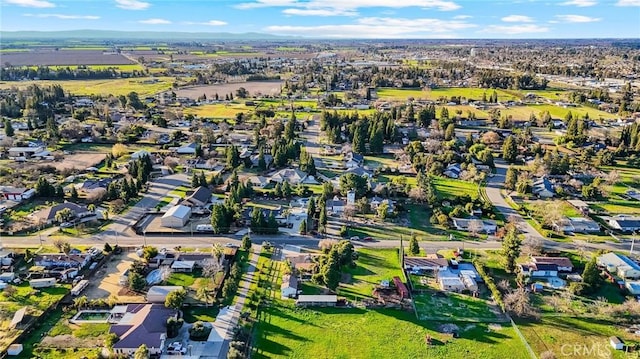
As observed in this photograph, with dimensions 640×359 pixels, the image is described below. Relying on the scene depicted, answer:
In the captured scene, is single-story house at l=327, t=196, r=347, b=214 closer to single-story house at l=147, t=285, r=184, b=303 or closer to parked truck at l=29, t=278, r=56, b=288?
single-story house at l=147, t=285, r=184, b=303

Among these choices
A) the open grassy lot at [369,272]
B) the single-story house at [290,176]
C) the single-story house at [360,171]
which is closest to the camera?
the open grassy lot at [369,272]

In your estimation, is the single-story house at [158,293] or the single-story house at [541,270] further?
the single-story house at [541,270]

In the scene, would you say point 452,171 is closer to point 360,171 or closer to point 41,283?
point 360,171

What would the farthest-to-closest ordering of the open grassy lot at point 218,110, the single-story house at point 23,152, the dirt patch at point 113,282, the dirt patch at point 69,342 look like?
the open grassy lot at point 218,110 < the single-story house at point 23,152 < the dirt patch at point 113,282 < the dirt patch at point 69,342

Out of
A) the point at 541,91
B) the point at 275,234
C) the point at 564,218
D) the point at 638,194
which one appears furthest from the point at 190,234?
the point at 541,91

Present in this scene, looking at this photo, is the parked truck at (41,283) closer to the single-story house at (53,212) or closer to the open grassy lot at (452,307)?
the single-story house at (53,212)

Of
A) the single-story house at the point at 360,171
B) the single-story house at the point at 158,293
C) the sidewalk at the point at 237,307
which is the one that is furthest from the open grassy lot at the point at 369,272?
the single-story house at the point at 360,171

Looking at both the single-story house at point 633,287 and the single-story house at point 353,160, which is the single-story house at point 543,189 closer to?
the single-story house at point 633,287

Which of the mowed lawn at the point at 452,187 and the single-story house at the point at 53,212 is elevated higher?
the mowed lawn at the point at 452,187

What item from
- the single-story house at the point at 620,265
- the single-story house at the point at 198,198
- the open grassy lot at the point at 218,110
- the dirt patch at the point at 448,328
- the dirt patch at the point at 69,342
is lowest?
the dirt patch at the point at 69,342
